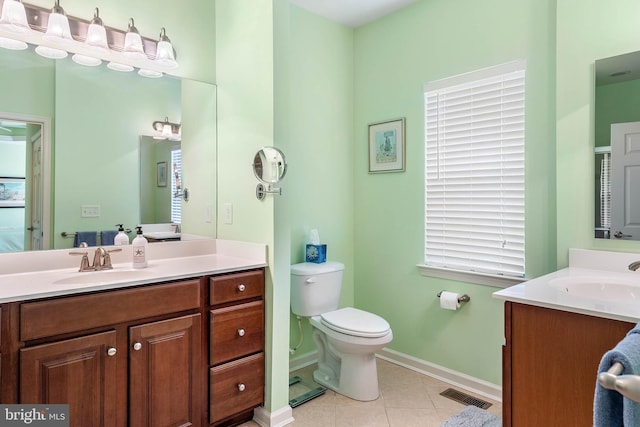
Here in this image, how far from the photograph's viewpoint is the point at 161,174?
230cm

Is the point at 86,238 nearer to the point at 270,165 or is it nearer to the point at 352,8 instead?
the point at 270,165

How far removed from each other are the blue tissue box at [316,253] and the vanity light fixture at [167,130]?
116 cm

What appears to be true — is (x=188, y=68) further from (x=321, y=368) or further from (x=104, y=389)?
(x=321, y=368)

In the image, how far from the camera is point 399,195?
2.82 metres

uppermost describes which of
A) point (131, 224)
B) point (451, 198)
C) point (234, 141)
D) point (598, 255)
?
point (234, 141)

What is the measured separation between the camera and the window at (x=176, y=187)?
7.69 ft

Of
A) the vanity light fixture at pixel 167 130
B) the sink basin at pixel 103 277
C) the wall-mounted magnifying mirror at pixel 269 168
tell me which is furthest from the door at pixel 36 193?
the wall-mounted magnifying mirror at pixel 269 168

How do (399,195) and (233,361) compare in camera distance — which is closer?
(233,361)

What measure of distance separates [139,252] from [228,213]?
1.89 feet

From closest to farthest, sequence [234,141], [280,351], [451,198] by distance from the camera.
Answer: [280,351] → [234,141] → [451,198]

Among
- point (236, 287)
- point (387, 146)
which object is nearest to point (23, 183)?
point (236, 287)

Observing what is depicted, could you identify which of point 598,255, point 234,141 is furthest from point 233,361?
point 598,255

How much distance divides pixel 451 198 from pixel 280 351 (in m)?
1.49

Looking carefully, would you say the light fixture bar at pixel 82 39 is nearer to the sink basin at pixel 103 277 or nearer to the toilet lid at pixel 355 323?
the sink basin at pixel 103 277
